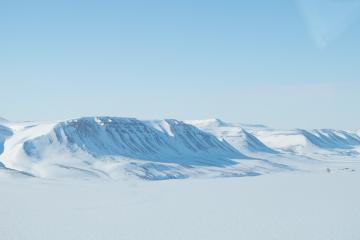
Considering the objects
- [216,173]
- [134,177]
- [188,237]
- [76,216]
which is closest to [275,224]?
[188,237]

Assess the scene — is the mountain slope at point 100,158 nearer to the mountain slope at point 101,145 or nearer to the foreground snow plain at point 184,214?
the mountain slope at point 101,145

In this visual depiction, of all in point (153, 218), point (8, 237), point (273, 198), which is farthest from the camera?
point (273, 198)

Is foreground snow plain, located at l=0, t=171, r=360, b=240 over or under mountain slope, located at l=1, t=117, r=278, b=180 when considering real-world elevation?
under

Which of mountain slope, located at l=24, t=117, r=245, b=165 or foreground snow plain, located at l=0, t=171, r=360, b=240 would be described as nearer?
foreground snow plain, located at l=0, t=171, r=360, b=240

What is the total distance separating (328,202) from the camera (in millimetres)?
48750

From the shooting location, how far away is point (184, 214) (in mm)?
41938

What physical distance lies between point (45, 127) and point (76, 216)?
162815mm

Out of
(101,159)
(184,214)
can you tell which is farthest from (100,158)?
(184,214)

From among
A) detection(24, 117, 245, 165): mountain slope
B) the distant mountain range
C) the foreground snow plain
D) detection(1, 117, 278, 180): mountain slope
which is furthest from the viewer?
detection(24, 117, 245, 165): mountain slope

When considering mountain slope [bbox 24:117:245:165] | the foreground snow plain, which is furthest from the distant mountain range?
the foreground snow plain

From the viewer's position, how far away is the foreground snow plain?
33375mm

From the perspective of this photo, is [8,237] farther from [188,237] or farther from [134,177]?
[134,177]

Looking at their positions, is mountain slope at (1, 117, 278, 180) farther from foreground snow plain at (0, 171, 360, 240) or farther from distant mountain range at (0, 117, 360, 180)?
→ foreground snow plain at (0, 171, 360, 240)

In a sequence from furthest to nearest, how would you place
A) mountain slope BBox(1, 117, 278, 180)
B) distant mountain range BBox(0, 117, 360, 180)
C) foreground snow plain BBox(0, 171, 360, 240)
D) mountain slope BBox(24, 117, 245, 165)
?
mountain slope BBox(24, 117, 245, 165) < mountain slope BBox(1, 117, 278, 180) < distant mountain range BBox(0, 117, 360, 180) < foreground snow plain BBox(0, 171, 360, 240)
